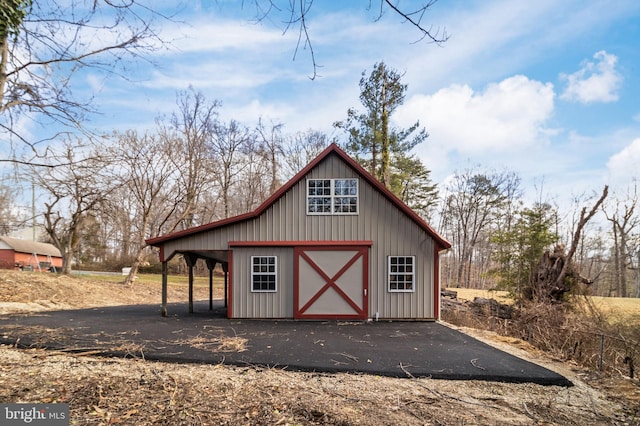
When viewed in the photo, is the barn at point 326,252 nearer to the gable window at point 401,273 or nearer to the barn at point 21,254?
the gable window at point 401,273

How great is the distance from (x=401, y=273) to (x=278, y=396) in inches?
311

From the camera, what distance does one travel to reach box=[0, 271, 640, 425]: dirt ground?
449cm

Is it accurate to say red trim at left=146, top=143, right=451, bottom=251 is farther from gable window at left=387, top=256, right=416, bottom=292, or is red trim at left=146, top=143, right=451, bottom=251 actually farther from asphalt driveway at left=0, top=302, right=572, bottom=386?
asphalt driveway at left=0, top=302, right=572, bottom=386

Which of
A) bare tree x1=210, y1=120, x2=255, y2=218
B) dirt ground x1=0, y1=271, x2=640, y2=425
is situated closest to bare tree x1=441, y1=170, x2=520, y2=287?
bare tree x1=210, y1=120, x2=255, y2=218

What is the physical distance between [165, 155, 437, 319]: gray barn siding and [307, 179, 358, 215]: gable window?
0.18 m

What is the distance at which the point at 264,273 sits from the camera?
40.2 feet

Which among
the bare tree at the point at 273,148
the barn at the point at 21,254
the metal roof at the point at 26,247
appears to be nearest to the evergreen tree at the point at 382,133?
the bare tree at the point at 273,148

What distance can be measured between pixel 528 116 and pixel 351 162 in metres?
8.38

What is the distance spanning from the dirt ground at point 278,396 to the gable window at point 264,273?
5.63m

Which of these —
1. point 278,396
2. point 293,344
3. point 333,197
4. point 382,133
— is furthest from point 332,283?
point 382,133

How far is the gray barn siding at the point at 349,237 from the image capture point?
482 inches

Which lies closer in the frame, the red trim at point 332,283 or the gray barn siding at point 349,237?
the red trim at point 332,283

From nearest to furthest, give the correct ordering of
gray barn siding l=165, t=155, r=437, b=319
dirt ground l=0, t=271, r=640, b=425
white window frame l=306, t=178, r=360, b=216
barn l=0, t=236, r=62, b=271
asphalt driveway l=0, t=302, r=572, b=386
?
dirt ground l=0, t=271, r=640, b=425, asphalt driveway l=0, t=302, r=572, b=386, gray barn siding l=165, t=155, r=437, b=319, white window frame l=306, t=178, r=360, b=216, barn l=0, t=236, r=62, b=271

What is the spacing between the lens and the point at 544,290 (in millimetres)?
16812
